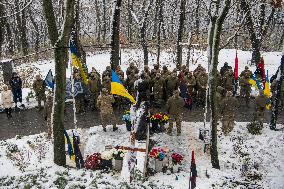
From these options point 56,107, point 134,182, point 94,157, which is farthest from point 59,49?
point 134,182

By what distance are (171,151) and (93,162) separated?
3.07 metres

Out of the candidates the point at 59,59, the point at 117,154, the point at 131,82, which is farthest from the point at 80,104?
the point at 59,59

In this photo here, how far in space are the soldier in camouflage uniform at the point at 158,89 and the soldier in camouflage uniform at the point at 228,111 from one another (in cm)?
337

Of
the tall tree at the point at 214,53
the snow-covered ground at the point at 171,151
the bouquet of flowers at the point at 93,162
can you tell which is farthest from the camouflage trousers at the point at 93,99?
the tall tree at the point at 214,53

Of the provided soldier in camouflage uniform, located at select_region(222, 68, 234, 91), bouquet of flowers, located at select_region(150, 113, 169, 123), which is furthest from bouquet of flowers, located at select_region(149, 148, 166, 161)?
soldier in camouflage uniform, located at select_region(222, 68, 234, 91)

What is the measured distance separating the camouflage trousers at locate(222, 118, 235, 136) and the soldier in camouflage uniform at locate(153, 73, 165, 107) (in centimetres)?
354

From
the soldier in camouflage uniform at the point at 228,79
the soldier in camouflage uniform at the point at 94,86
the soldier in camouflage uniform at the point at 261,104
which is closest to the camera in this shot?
the soldier in camouflage uniform at the point at 261,104

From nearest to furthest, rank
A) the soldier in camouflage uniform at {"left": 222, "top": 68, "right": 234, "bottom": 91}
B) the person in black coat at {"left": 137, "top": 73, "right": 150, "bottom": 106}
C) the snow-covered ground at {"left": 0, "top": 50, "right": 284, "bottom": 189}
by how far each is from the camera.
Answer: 1. the snow-covered ground at {"left": 0, "top": 50, "right": 284, "bottom": 189}
2. the person in black coat at {"left": 137, "top": 73, "right": 150, "bottom": 106}
3. the soldier in camouflage uniform at {"left": 222, "top": 68, "right": 234, "bottom": 91}

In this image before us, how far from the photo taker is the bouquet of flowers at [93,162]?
45.6 feet

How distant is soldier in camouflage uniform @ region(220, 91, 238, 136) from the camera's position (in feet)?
53.4

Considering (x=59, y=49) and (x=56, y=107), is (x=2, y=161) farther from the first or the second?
(x=59, y=49)

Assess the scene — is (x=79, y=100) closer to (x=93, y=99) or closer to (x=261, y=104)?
Answer: (x=93, y=99)

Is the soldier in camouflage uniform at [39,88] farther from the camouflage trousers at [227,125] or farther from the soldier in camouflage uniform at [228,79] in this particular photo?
the soldier in camouflage uniform at [228,79]

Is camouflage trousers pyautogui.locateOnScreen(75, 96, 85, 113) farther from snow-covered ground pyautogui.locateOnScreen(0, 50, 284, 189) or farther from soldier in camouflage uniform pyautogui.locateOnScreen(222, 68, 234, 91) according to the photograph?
soldier in camouflage uniform pyautogui.locateOnScreen(222, 68, 234, 91)
